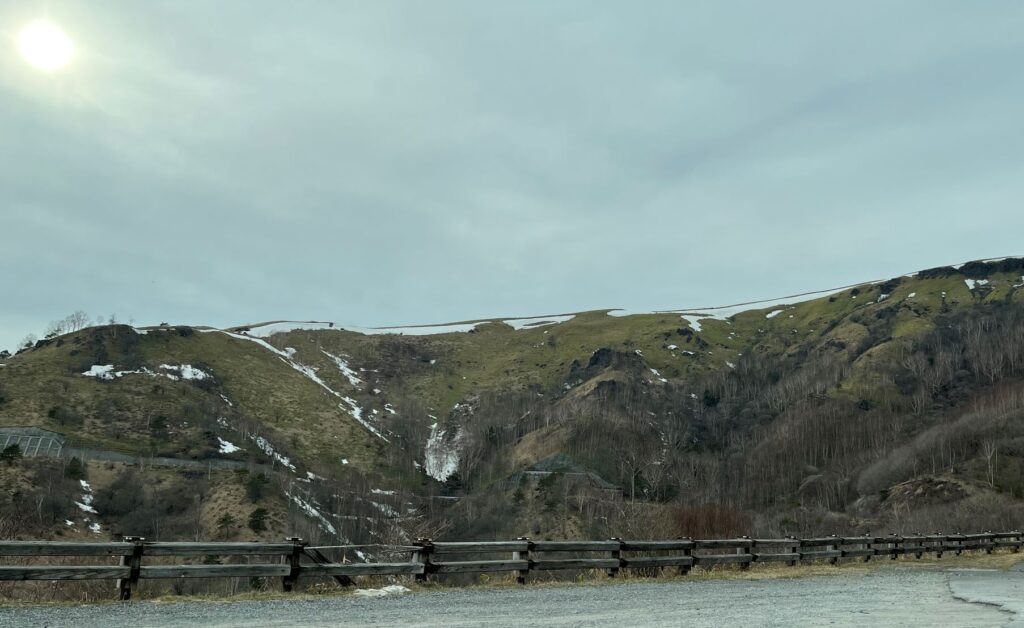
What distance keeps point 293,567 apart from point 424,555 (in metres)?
3.54

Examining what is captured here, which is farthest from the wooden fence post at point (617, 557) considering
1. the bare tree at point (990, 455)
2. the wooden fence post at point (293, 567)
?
the bare tree at point (990, 455)

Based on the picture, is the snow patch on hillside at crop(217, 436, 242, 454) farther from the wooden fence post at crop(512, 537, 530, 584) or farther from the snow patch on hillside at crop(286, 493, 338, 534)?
the wooden fence post at crop(512, 537, 530, 584)

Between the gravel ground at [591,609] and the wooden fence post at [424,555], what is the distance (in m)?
1.16

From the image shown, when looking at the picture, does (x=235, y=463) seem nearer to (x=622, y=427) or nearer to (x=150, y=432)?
(x=150, y=432)

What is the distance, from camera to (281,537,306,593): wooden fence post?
16344 mm

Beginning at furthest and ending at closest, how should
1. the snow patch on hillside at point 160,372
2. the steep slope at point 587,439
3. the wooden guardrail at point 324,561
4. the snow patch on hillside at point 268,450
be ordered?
the snow patch on hillside at point 160,372 → the snow patch on hillside at point 268,450 → the steep slope at point 587,439 → the wooden guardrail at point 324,561

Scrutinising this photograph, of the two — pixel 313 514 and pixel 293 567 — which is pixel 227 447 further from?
pixel 293 567

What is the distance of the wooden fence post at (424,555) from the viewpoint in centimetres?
1823

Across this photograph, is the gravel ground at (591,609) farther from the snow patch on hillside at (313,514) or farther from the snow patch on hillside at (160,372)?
the snow patch on hillside at (160,372)

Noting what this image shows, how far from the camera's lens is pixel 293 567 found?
53.8 feet

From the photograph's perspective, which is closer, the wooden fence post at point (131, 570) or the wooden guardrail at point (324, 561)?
the wooden guardrail at point (324, 561)

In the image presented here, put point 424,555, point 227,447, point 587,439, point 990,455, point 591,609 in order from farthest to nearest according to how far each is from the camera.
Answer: point 587,439 < point 227,447 < point 990,455 < point 424,555 < point 591,609

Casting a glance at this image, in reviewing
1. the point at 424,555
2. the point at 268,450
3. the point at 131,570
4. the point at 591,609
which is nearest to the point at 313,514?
the point at 268,450

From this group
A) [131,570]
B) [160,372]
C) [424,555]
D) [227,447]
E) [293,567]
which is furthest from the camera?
[160,372]
